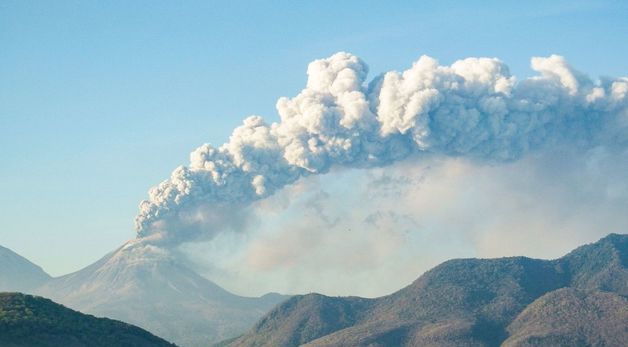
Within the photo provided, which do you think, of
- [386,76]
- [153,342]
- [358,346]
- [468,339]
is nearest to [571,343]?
[468,339]

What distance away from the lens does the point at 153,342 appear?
117 metres

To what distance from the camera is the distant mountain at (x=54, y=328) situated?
340 ft

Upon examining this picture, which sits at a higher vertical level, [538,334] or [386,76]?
[386,76]

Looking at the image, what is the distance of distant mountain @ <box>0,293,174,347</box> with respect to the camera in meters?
104

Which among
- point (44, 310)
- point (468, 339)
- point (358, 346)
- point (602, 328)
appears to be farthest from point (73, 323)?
point (602, 328)

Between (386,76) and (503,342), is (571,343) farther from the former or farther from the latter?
(386,76)

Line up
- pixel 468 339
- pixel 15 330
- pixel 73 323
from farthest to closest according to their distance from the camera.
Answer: pixel 468 339 < pixel 73 323 < pixel 15 330

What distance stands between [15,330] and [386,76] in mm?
109694

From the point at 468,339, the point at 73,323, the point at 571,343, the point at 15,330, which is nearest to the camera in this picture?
the point at 15,330

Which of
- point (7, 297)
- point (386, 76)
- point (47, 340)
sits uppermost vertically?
point (386, 76)

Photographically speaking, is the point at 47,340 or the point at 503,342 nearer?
the point at 47,340

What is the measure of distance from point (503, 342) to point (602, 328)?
19.9 meters

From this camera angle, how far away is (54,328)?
109 metres

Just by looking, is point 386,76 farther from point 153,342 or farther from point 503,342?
point 153,342
